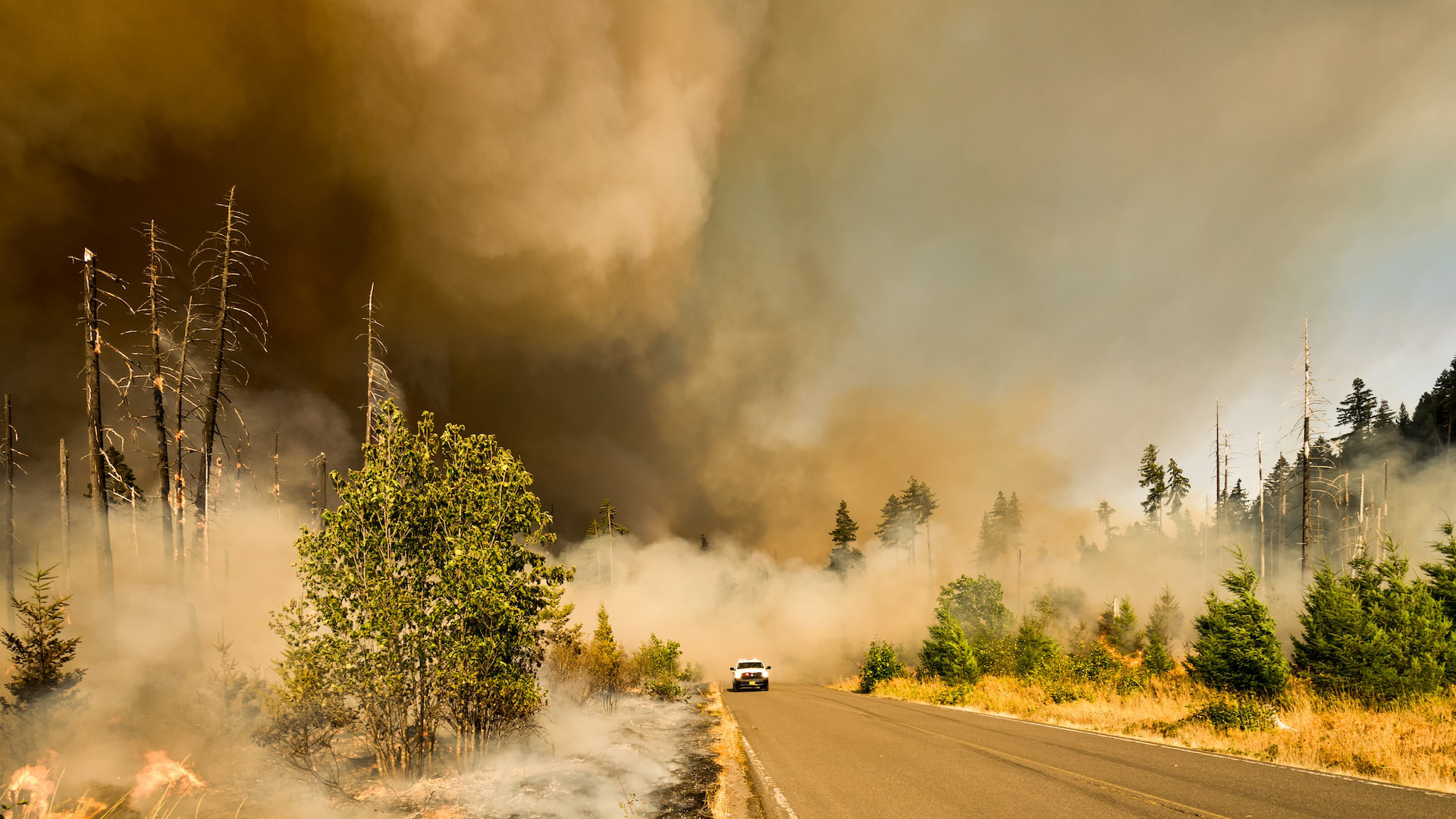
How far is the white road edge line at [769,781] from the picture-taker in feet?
25.7

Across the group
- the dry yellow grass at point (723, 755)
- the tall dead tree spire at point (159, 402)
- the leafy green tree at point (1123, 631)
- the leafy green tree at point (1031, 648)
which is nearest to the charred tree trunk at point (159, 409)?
the tall dead tree spire at point (159, 402)

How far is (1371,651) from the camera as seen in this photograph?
15180 mm

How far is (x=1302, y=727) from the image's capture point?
39.8ft

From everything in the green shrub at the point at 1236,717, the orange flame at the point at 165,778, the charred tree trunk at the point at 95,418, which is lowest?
the green shrub at the point at 1236,717

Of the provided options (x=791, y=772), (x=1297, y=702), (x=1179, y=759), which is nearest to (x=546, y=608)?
(x=791, y=772)

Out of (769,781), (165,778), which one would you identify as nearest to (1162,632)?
(769,781)

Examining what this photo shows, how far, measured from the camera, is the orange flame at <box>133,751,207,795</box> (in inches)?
339

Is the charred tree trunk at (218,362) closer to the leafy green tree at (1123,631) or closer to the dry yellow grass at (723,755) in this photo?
the dry yellow grass at (723,755)

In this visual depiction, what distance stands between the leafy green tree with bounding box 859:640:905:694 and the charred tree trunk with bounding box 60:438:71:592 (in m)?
34.5

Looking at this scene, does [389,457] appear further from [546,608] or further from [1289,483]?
[1289,483]

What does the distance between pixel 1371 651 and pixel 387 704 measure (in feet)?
75.5

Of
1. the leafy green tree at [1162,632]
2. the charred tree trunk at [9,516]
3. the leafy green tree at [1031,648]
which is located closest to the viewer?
the charred tree trunk at [9,516]

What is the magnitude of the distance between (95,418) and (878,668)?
35924mm

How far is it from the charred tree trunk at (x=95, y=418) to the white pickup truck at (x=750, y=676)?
2622cm
